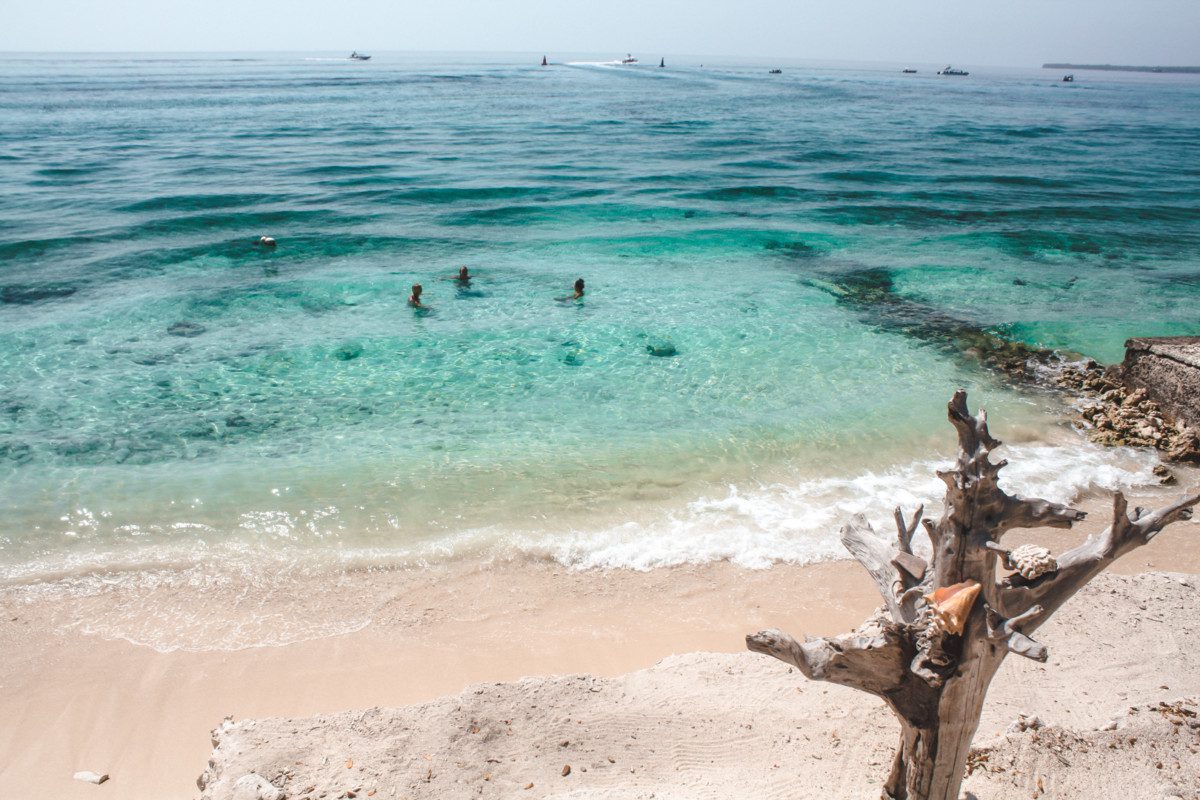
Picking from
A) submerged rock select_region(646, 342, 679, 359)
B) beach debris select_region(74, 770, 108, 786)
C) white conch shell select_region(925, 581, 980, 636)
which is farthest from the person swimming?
white conch shell select_region(925, 581, 980, 636)

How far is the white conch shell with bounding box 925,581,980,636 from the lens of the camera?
3.45 m

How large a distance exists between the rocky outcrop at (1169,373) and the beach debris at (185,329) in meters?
19.2

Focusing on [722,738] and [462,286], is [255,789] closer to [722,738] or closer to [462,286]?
[722,738]

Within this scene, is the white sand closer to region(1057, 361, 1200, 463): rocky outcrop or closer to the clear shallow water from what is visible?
the clear shallow water

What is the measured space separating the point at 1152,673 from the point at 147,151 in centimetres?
4471

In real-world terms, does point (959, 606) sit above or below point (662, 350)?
above

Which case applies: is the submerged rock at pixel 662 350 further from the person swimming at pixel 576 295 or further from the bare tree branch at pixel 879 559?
the bare tree branch at pixel 879 559

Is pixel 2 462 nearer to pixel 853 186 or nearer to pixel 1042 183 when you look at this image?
pixel 853 186

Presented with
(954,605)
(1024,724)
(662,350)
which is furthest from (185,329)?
(954,605)

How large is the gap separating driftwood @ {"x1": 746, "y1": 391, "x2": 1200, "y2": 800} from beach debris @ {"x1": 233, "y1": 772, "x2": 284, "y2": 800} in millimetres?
3964

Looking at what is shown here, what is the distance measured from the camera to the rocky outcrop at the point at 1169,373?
12062 mm

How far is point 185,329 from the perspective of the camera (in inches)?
655

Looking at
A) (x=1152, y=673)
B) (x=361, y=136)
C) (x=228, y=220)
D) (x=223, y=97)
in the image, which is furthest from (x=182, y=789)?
(x=223, y=97)

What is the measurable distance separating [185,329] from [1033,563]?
17.6 metres
